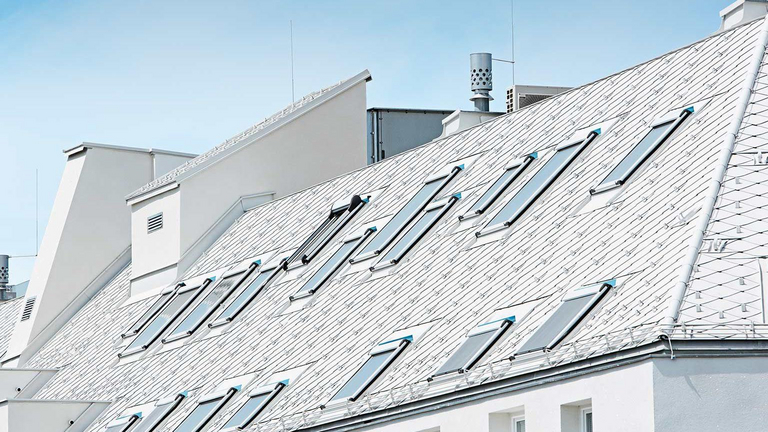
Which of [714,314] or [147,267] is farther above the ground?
[147,267]

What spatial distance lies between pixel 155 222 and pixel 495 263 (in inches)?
684

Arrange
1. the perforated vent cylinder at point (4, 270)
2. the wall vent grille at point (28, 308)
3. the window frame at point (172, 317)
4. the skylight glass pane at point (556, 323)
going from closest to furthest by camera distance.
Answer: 1. the skylight glass pane at point (556, 323)
2. the window frame at point (172, 317)
3. the wall vent grille at point (28, 308)
4. the perforated vent cylinder at point (4, 270)

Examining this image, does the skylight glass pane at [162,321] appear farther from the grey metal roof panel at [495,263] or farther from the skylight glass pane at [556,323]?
the skylight glass pane at [556,323]

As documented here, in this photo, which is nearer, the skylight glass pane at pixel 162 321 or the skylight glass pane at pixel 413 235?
the skylight glass pane at pixel 413 235

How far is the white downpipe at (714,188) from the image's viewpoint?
840 inches

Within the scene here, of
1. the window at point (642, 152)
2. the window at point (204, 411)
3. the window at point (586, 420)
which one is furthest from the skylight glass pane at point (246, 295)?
the window at point (586, 420)

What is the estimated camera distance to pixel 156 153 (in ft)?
163

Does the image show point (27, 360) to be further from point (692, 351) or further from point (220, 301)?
point (692, 351)

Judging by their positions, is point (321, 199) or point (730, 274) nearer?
point (730, 274)

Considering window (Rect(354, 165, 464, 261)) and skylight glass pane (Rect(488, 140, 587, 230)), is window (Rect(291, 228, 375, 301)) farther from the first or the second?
skylight glass pane (Rect(488, 140, 587, 230))

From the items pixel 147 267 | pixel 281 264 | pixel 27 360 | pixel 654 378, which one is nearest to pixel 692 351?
pixel 654 378

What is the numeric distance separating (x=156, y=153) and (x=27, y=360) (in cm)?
690

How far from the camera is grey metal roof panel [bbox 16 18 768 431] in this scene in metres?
23.6

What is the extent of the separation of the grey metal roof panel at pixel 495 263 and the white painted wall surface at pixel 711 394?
57cm
